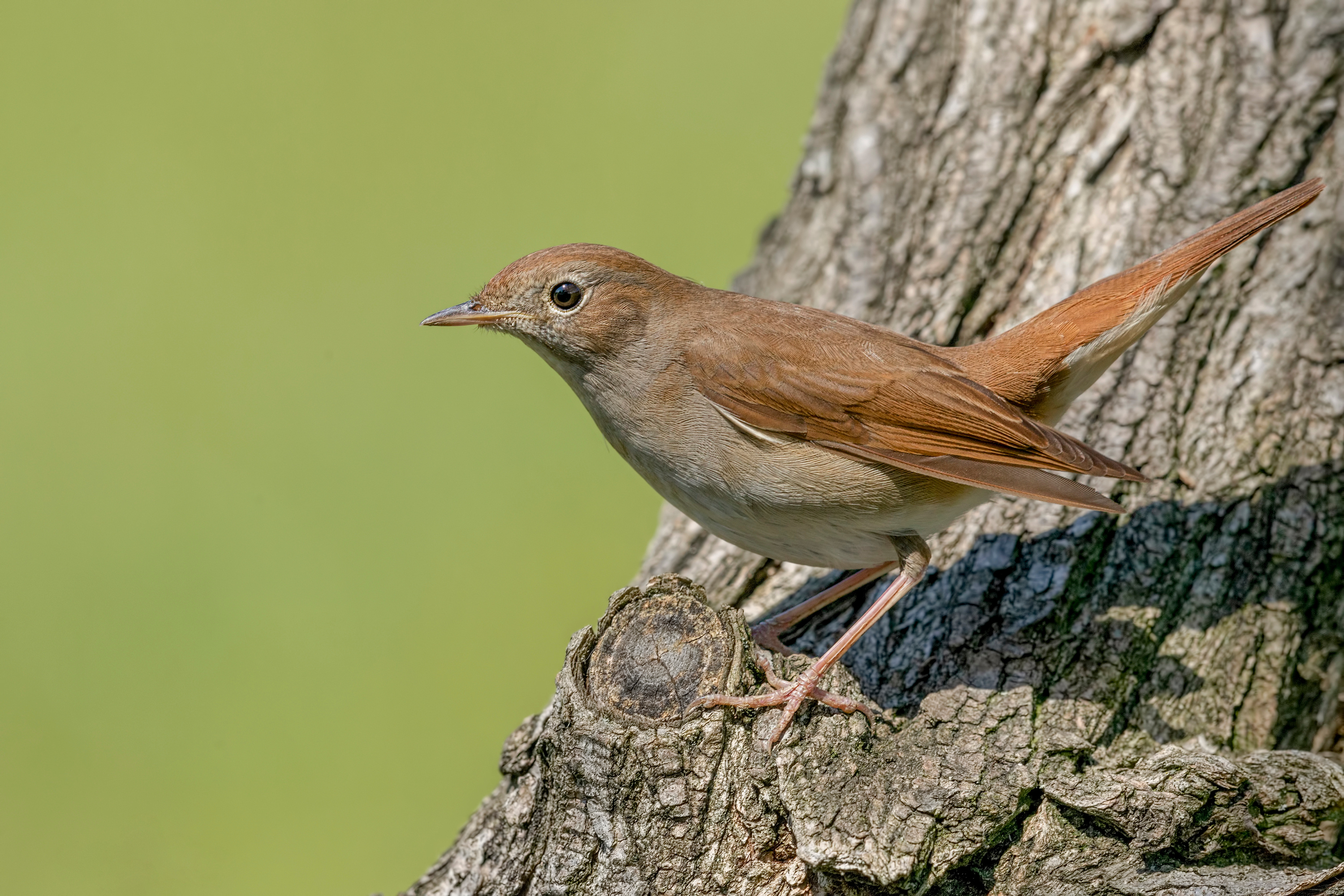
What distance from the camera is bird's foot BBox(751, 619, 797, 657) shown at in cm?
454

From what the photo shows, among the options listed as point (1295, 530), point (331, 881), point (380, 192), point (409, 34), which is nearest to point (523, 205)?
point (380, 192)

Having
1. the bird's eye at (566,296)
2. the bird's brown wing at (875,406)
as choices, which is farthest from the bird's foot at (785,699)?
the bird's eye at (566,296)

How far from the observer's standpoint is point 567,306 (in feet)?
14.3

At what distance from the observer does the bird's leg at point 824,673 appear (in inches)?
133

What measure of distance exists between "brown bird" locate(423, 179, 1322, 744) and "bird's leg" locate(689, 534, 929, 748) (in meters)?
0.01

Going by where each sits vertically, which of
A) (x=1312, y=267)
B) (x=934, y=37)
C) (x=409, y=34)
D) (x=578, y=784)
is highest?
(x=409, y=34)

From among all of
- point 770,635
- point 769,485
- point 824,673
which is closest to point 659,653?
point 824,673

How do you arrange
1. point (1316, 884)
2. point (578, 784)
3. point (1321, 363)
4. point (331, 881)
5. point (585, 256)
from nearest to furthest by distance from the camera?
point (1316, 884) → point (578, 784) → point (585, 256) → point (1321, 363) → point (331, 881)

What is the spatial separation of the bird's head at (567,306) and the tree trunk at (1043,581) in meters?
1.16

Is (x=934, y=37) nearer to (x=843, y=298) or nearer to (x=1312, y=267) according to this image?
(x=843, y=298)

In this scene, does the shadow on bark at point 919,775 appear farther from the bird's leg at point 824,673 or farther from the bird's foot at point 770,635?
the bird's foot at point 770,635

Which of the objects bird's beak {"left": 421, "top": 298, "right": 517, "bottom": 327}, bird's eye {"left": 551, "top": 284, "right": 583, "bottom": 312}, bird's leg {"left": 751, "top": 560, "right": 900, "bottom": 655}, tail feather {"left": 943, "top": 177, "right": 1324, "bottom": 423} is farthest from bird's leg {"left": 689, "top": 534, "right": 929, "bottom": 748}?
bird's beak {"left": 421, "top": 298, "right": 517, "bottom": 327}

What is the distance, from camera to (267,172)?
1216 cm

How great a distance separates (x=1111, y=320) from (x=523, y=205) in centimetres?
834
